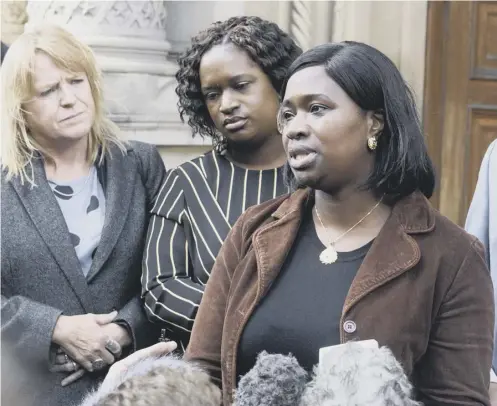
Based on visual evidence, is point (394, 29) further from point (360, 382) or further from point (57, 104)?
point (360, 382)

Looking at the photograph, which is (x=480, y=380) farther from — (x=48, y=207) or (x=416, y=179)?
(x=48, y=207)

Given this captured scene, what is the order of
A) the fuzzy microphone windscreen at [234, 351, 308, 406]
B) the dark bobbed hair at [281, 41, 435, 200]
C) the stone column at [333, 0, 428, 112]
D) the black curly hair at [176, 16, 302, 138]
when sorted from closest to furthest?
the fuzzy microphone windscreen at [234, 351, 308, 406] < the dark bobbed hair at [281, 41, 435, 200] < the black curly hair at [176, 16, 302, 138] < the stone column at [333, 0, 428, 112]

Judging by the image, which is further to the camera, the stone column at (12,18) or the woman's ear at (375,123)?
the stone column at (12,18)

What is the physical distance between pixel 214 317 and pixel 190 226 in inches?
26.2

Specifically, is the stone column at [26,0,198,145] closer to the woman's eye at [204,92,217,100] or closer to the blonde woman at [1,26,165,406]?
the blonde woman at [1,26,165,406]

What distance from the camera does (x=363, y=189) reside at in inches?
81.4

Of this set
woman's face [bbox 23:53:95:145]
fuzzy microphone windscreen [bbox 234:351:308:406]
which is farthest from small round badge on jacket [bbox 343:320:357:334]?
woman's face [bbox 23:53:95:145]

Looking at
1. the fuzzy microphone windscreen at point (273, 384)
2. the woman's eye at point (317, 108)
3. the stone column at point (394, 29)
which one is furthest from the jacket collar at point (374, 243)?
the stone column at point (394, 29)

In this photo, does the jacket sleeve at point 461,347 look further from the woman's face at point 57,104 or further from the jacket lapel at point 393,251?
the woman's face at point 57,104

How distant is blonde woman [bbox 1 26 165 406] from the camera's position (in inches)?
111

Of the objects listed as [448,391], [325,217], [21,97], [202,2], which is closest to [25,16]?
[202,2]

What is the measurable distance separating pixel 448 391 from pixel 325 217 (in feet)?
1.48

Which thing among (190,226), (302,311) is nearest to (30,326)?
(190,226)

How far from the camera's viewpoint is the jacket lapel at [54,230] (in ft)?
9.21
